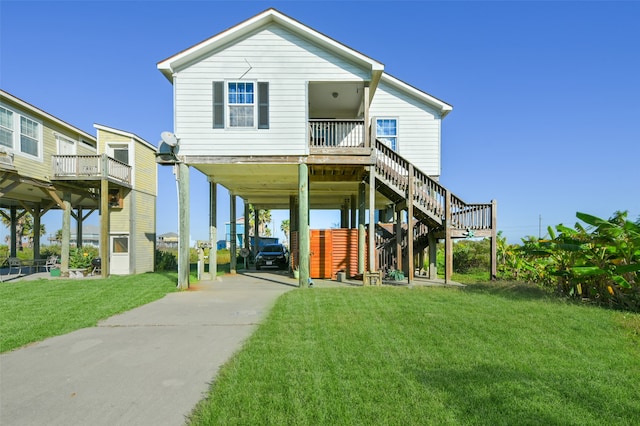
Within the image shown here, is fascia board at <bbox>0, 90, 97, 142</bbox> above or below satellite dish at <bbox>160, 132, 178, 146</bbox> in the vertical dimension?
above

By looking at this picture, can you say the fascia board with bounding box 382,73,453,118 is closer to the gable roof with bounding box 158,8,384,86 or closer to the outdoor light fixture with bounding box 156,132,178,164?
the gable roof with bounding box 158,8,384,86

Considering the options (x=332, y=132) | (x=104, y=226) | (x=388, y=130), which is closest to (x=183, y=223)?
(x=332, y=132)

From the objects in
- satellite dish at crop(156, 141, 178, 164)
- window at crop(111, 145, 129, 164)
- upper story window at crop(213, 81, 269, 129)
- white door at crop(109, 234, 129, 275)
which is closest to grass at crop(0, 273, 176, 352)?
white door at crop(109, 234, 129, 275)

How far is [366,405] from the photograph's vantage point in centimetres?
324

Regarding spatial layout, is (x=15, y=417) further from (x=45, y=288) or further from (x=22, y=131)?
(x=22, y=131)

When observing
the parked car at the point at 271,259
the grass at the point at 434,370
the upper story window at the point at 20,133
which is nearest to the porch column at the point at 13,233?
the upper story window at the point at 20,133

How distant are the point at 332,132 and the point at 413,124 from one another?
442 cm

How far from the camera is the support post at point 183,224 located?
434 inches

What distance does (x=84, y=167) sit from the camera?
15.7m

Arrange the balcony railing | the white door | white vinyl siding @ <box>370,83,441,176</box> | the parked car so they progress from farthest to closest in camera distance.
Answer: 1. the parked car
2. the white door
3. the balcony railing
4. white vinyl siding @ <box>370,83,441,176</box>

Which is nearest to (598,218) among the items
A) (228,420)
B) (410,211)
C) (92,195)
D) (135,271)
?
(410,211)

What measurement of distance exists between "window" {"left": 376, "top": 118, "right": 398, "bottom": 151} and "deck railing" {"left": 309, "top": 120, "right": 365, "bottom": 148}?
89.5 inches

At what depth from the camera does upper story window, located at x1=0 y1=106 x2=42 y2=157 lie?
14055 mm

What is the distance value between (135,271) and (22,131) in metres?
7.84
